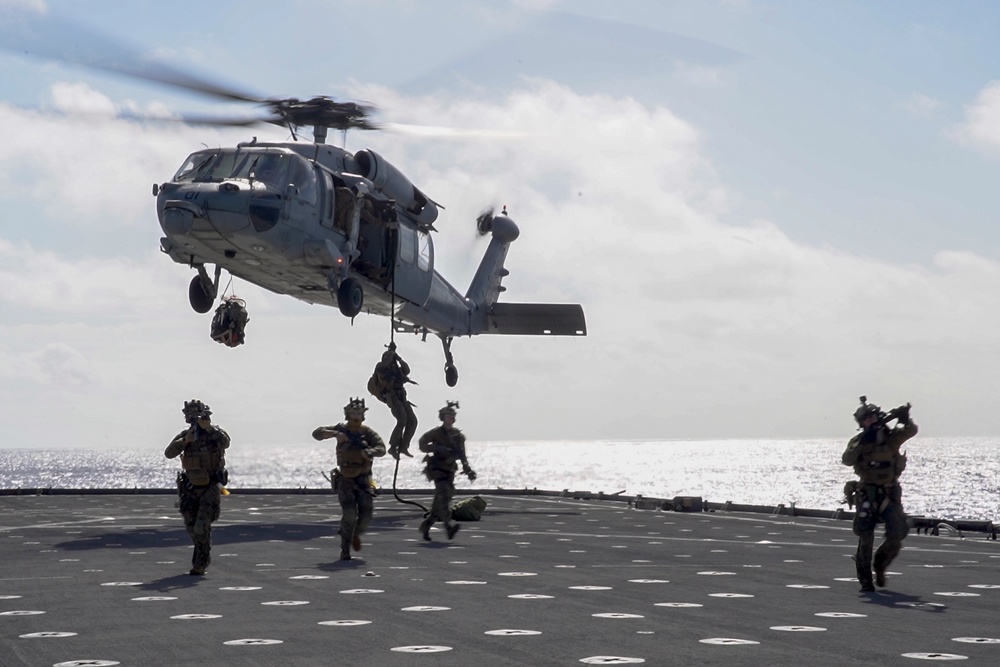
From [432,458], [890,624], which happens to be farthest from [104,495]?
[890,624]

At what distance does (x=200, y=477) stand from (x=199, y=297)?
42.6 ft

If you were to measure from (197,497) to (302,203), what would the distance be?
1127 cm

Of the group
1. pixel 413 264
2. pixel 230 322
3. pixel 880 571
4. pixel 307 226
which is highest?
pixel 413 264

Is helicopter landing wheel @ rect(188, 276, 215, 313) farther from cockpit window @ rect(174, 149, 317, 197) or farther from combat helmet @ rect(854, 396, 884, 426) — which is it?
combat helmet @ rect(854, 396, 884, 426)

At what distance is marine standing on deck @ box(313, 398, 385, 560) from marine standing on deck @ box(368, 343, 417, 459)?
12.5m

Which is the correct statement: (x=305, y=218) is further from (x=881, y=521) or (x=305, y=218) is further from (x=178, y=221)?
(x=881, y=521)

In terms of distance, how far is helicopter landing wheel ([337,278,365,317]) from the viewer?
1050 inches

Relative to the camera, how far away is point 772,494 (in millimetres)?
145500

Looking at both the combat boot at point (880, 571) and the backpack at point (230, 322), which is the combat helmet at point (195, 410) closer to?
the combat boot at point (880, 571)

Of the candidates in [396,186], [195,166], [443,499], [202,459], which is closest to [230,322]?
[195,166]

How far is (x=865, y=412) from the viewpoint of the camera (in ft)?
44.7

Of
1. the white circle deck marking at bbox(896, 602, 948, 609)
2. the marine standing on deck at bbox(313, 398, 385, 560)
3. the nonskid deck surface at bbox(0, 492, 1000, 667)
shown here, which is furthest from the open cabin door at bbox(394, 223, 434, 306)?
the white circle deck marking at bbox(896, 602, 948, 609)

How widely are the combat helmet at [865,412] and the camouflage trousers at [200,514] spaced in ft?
25.0

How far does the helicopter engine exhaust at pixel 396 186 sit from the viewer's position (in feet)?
90.6
